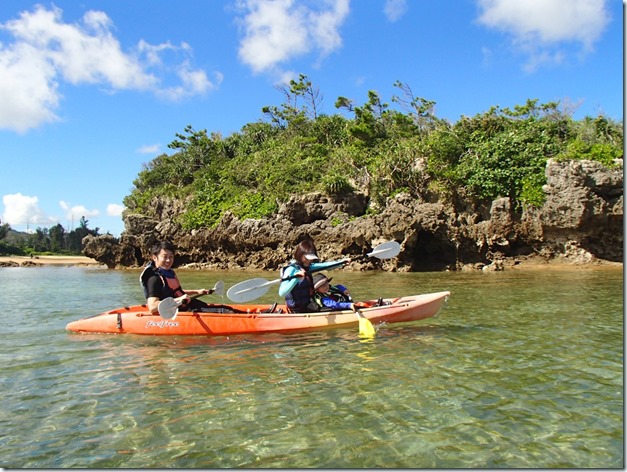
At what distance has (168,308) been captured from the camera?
254 inches

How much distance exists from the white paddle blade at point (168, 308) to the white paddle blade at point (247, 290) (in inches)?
40.6

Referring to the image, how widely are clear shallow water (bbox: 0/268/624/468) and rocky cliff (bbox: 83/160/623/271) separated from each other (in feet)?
34.7

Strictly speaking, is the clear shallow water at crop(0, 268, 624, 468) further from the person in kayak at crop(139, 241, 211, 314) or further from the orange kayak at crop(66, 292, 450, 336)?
the person in kayak at crop(139, 241, 211, 314)

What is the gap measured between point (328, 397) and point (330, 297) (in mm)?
3312

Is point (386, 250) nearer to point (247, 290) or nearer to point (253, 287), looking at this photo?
point (253, 287)

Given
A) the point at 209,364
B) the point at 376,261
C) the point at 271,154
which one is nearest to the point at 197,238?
the point at 271,154

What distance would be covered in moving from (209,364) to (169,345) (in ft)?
4.65

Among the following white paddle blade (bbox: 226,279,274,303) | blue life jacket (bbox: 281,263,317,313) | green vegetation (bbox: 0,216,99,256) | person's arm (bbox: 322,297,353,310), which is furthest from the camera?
green vegetation (bbox: 0,216,99,256)

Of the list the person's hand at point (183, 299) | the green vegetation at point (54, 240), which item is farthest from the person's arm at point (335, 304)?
the green vegetation at point (54, 240)

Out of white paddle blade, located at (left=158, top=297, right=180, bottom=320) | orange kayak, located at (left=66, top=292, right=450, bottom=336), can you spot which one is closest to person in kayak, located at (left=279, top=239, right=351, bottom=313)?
orange kayak, located at (left=66, top=292, right=450, bottom=336)

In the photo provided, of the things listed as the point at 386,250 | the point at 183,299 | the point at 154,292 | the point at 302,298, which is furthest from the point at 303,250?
the point at 154,292

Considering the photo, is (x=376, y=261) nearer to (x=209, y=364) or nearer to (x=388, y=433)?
(x=209, y=364)

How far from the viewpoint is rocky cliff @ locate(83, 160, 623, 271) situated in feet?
54.0

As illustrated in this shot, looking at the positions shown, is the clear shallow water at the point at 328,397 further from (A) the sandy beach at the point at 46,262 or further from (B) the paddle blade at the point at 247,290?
(A) the sandy beach at the point at 46,262
